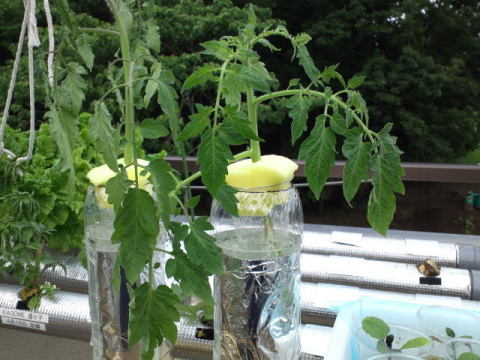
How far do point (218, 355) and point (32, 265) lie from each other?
592 millimetres

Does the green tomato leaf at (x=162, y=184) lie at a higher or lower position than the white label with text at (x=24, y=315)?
higher

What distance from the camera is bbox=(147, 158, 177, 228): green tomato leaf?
16.1 inches

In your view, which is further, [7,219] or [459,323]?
[7,219]

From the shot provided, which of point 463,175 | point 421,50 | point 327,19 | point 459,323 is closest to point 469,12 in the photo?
point 421,50

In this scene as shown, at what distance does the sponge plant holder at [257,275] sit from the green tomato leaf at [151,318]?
0.12 meters

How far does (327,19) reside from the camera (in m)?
5.92

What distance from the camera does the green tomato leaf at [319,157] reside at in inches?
17.6

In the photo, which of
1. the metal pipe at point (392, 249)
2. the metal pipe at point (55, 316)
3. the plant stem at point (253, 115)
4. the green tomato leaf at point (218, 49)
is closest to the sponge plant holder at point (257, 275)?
the plant stem at point (253, 115)

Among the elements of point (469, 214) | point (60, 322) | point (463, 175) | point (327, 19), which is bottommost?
point (469, 214)

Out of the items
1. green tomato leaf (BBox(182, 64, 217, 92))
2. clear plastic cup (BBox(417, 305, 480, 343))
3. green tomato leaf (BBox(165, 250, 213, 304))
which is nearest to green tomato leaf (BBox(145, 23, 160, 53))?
green tomato leaf (BBox(182, 64, 217, 92))

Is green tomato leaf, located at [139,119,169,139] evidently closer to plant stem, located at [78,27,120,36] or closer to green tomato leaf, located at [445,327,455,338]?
plant stem, located at [78,27,120,36]

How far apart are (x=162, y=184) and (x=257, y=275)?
182 mm

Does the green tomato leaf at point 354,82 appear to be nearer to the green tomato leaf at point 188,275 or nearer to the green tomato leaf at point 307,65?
the green tomato leaf at point 307,65

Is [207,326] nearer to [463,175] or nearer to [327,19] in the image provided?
[463,175]
